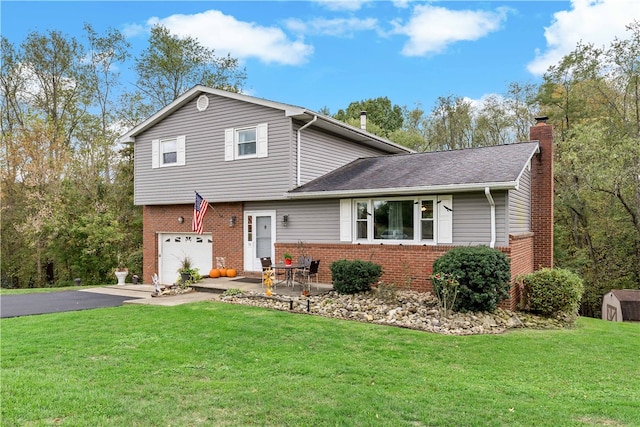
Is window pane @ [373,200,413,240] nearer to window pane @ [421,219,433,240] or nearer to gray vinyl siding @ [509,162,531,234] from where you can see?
window pane @ [421,219,433,240]

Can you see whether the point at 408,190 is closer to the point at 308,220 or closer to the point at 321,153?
the point at 308,220

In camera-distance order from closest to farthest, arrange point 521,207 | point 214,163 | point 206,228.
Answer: point 521,207, point 214,163, point 206,228

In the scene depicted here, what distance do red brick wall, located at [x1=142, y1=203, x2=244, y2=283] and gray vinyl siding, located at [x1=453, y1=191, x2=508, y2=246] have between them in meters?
7.03

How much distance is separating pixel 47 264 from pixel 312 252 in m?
18.6

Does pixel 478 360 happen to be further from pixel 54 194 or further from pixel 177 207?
pixel 54 194

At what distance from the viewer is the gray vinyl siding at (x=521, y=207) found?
1090cm

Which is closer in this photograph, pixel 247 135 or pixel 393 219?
pixel 393 219

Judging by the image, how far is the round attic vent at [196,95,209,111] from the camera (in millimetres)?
14469

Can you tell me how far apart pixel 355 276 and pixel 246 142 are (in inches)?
239

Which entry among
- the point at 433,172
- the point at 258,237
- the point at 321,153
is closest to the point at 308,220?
the point at 258,237

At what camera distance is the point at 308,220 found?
1288cm

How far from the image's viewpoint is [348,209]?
12062 mm

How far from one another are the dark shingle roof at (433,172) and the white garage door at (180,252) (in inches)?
183

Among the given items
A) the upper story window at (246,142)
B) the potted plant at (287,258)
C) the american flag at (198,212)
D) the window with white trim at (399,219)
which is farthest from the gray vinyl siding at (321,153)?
the american flag at (198,212)
